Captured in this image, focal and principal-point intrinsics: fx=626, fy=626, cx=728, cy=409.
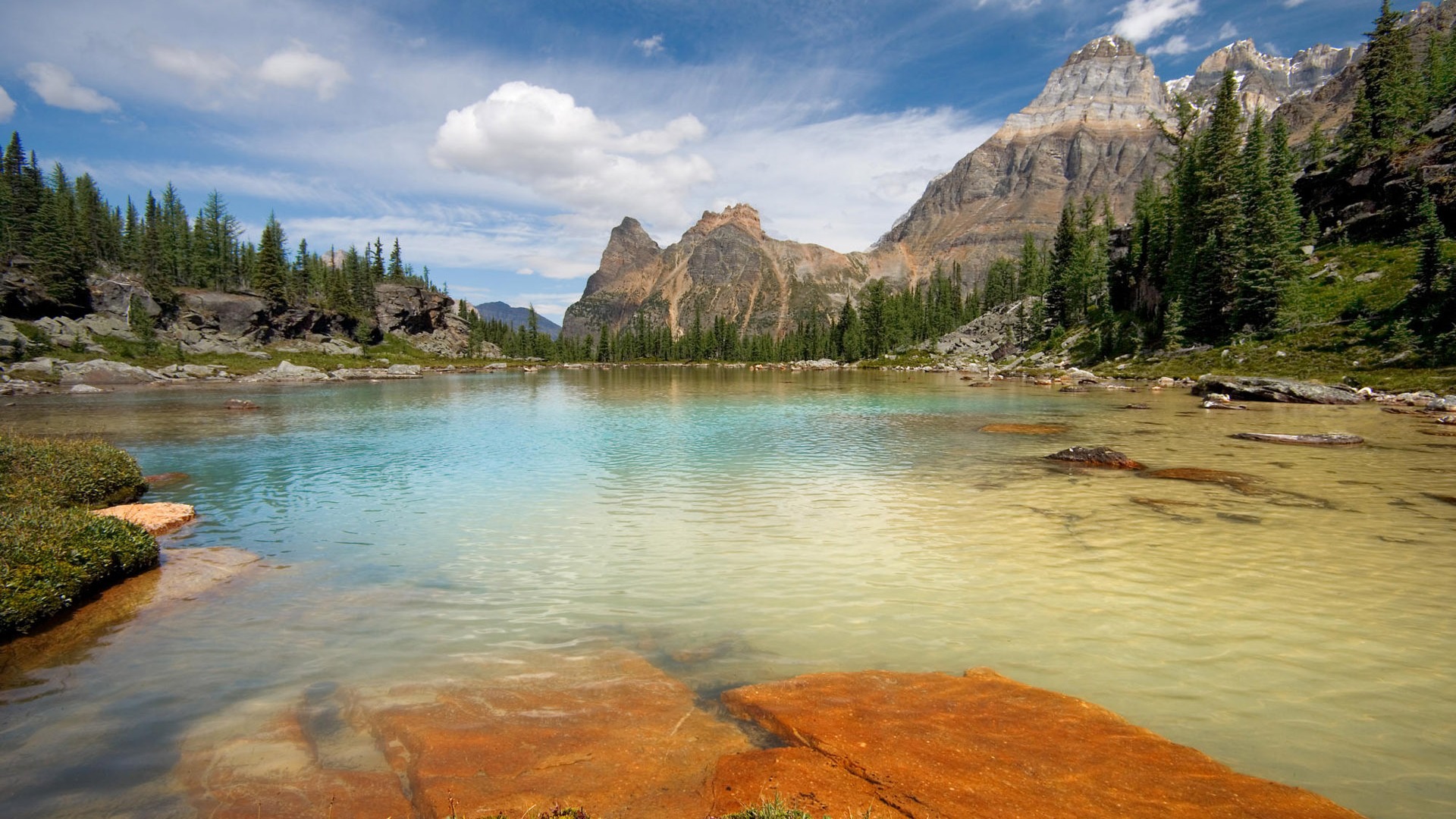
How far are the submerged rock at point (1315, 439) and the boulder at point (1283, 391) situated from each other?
63.9 feet

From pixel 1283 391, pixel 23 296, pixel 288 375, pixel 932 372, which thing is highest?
pixel 23 296

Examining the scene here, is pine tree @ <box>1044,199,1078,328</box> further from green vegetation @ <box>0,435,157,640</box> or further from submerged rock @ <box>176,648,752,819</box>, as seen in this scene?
green vegetation @ <box>0,435,157,640</box>

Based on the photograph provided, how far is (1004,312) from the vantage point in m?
147

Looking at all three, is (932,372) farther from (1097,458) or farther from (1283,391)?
(1097,458)

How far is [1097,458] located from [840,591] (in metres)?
16.8

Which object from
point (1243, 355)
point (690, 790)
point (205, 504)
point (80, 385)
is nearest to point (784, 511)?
point (690, 790)

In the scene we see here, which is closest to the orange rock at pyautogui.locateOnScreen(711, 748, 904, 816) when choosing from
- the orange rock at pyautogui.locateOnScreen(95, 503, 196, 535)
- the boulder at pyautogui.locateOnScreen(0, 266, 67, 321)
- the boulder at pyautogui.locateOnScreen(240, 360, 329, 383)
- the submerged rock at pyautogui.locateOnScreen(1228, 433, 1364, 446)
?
the orange rock at pyautogui.locateOnScreen(95, 503, 196, 535)

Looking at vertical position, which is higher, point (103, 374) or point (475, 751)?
point (103, 374)

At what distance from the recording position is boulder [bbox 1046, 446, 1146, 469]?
23078 mm

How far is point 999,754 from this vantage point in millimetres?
6059

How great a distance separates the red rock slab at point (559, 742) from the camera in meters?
5.53

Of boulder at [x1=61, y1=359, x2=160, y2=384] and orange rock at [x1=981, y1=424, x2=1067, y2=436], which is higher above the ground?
boulder at [x1=61, y1=359, x2=160, y2=384]

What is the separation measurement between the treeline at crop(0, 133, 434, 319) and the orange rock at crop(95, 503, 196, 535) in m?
130

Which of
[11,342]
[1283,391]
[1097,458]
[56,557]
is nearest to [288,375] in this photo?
[11,342]
